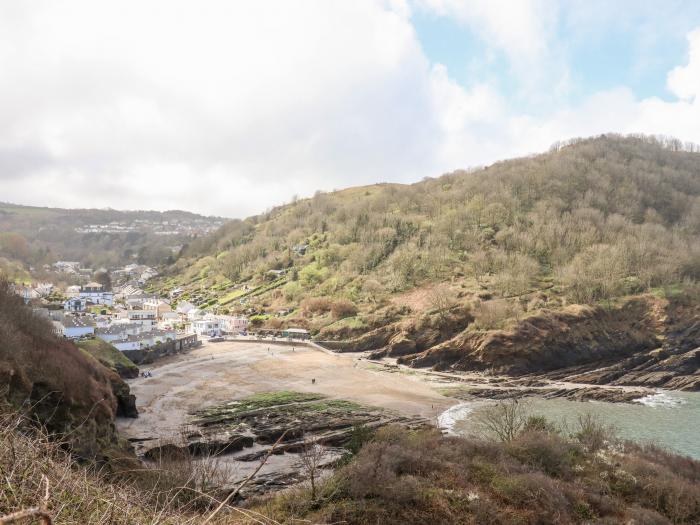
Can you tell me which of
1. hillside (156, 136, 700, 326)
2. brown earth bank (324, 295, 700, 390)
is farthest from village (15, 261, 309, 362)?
brown earth bank (324, 295, 700, 390)

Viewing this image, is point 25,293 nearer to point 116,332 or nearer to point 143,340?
point 116,332

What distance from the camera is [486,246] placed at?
279 ft

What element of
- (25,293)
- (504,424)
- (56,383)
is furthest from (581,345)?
(25,293)

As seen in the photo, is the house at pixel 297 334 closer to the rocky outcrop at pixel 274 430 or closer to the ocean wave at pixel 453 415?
the rocky outcrop at pixel 274 430

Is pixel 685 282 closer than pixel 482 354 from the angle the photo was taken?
No

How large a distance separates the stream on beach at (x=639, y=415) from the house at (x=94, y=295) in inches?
3187

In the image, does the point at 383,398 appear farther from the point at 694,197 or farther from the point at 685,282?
the point at 694,197

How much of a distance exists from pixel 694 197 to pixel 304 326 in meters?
84.7

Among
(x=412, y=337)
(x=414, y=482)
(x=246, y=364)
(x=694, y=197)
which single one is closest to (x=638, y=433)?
(x=414, y=482)

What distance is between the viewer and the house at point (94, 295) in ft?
308

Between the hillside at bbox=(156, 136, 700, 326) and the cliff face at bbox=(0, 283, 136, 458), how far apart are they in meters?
40.8

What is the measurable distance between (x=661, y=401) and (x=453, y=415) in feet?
66.5

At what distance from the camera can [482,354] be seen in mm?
53656

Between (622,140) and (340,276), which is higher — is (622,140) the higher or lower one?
the higher one
